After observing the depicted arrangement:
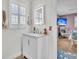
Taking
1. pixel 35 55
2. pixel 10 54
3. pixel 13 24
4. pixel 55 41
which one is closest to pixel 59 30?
pixel 55 41

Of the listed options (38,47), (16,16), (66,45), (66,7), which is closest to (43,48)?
(38,47)

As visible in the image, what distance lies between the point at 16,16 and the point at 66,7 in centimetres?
178

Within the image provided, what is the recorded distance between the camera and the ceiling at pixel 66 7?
230cm

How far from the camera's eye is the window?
3.23 meters

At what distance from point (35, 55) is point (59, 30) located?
0.92m

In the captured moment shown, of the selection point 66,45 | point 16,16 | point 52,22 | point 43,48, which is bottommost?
point 43,48

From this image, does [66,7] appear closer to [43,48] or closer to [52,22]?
[52,22]

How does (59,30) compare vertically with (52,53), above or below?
above

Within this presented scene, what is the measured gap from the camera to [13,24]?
10.8 ft

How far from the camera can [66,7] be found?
8.07 feet

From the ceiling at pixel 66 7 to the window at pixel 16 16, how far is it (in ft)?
4.89

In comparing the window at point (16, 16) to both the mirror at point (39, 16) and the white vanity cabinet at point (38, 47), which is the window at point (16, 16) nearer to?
the mirror at point (39, 16)

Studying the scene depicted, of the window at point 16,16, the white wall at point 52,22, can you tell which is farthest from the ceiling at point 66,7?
the window at point 16,16

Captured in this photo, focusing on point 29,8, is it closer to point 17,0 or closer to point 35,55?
point 17,0
